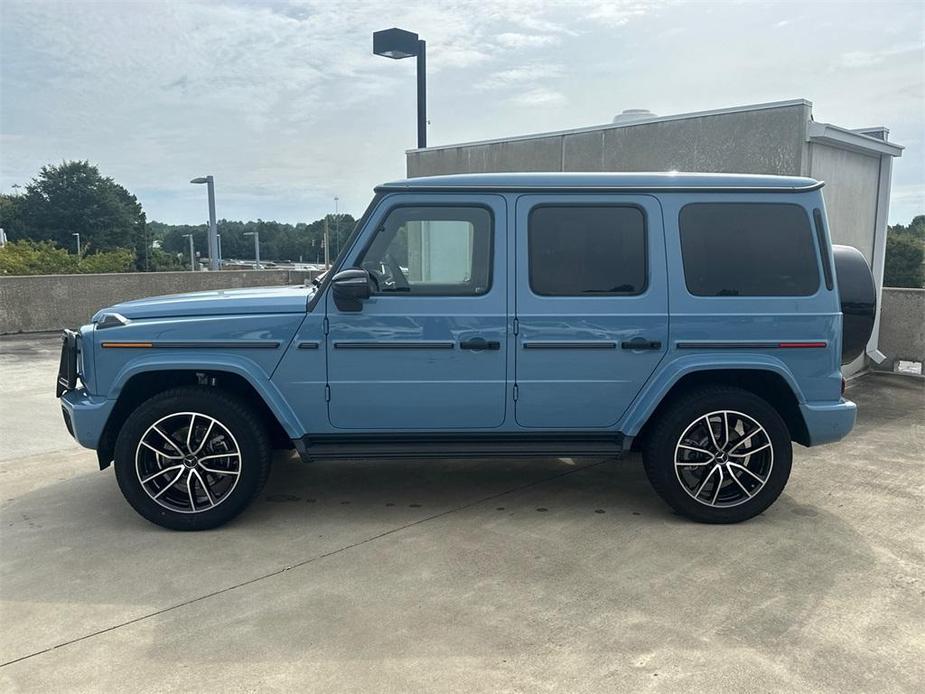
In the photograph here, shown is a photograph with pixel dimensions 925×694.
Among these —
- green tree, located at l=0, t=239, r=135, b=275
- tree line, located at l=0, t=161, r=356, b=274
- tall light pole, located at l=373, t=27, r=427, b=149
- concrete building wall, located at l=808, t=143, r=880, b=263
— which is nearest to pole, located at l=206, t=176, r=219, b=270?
green tree, located at l=0, t=239, r=135, b=275

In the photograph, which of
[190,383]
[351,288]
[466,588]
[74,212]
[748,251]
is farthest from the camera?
[74,212]

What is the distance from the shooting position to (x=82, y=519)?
4.33m

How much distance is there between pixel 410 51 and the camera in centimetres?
1137

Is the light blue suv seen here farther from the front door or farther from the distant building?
the distant building

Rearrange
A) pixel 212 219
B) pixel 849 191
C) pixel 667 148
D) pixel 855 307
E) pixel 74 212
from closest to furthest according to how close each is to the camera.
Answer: pixel 855 307, pixel 849 191, pixel 667 148, pixel 212 219, pixel 74 212

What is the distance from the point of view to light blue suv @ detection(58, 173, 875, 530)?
405cm

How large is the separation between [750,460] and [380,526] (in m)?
2.31

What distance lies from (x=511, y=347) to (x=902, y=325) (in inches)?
282

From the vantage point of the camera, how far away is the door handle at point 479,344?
407 cm

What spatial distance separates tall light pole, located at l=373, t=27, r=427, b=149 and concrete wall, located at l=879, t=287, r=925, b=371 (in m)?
7.10

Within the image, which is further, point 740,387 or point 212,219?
point 212,219

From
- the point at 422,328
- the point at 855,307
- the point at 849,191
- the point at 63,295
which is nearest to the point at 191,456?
the point at 422,328

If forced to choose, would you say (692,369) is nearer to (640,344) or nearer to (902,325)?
(640,344)

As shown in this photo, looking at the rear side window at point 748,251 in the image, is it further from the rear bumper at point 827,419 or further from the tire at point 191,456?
the tire at point 191,456
